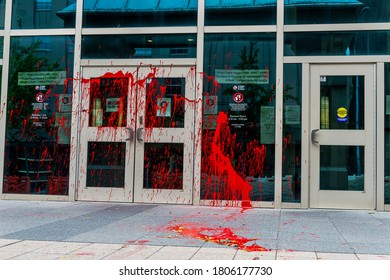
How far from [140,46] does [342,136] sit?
4.06 m

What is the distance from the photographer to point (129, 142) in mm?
8281

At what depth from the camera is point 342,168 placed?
301 inches

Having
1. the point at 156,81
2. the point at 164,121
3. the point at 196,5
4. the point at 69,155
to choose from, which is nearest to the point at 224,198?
the point at 164,121

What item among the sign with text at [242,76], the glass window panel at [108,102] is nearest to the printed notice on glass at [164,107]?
the glass window panel at [108,102]

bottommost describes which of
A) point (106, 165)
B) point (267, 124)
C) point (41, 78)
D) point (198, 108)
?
point (106, 165)

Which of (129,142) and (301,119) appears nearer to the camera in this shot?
(301,119)

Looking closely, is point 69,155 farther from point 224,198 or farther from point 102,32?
point 224,198

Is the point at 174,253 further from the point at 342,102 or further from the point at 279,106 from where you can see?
the point at 342,102

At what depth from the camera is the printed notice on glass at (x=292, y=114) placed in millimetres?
7793

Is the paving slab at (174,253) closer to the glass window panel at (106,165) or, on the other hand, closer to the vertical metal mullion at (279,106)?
the vertical metal mullion at (279,106)

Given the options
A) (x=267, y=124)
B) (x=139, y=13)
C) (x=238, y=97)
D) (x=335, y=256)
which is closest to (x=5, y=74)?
(x=139, y=13)
